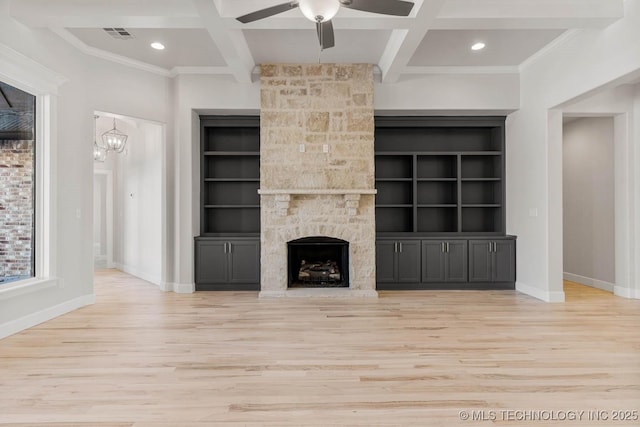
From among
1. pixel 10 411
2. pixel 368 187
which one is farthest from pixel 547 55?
pixel 10 411

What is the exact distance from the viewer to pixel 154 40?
14.4 feet

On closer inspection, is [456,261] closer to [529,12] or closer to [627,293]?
[627,293]

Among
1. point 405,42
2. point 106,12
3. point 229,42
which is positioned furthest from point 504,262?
point 106,12

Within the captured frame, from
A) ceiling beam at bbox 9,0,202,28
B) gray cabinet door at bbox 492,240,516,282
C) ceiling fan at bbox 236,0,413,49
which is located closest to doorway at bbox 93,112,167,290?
ceiling beam at bbox 9,0,202,28

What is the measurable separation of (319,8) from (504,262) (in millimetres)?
4669

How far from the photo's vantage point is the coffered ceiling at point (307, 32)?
354 cm

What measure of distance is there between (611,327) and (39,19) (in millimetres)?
6468

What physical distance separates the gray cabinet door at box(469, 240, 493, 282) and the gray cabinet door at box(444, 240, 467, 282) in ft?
0.35

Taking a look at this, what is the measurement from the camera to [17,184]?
3.82 m

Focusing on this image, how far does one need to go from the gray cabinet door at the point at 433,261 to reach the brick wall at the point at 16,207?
5.00 m

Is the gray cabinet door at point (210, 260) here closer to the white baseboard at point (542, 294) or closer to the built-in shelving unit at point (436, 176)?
the built-in shelving unit at point (436, 176)

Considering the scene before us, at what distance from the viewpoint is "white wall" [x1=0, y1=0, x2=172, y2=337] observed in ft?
11.9

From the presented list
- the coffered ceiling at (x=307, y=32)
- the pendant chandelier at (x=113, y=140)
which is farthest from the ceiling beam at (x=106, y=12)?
the pendant chandelier at (x=113, y=140)

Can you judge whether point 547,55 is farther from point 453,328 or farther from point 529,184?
point 453,328
